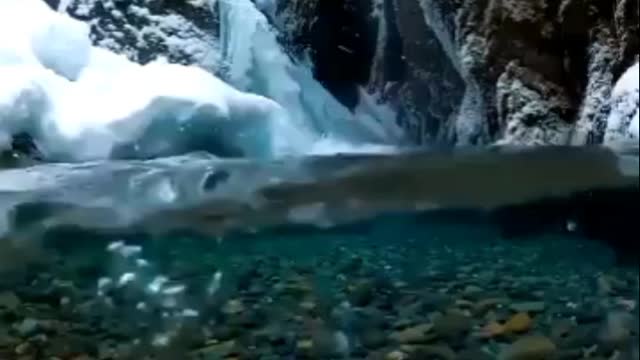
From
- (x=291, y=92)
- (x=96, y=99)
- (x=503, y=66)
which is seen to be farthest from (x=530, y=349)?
(x=96, y=99)

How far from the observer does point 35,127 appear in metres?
1.43

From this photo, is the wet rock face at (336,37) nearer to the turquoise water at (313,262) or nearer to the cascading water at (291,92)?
the cascading water at (291,92)

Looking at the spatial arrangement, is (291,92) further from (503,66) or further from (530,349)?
(530,349)

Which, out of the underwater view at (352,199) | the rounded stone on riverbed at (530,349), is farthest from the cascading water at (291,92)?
the rounded stone on riverbed at (530,349)

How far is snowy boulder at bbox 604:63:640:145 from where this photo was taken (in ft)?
1.48

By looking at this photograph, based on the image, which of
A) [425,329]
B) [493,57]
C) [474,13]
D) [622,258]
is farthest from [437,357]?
[474,13]

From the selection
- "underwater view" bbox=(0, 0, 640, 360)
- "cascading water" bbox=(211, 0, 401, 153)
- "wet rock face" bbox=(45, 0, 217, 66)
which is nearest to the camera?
"underwater view" bbox=(0, 0, 640, 360)

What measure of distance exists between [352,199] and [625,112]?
15.1 inches

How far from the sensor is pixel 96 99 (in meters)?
1.45

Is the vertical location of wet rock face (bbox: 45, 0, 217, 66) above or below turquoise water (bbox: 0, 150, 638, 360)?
above

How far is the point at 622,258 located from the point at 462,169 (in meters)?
0.15

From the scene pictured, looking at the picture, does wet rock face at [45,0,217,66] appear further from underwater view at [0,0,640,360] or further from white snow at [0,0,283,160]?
underwater view at [0,0,640,360]

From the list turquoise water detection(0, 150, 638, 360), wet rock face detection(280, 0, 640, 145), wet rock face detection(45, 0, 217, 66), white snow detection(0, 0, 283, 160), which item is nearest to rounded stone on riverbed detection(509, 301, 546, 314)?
turquoise water detection(0, 150, 638, 360)

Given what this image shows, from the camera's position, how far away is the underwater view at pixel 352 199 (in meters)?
0.76
